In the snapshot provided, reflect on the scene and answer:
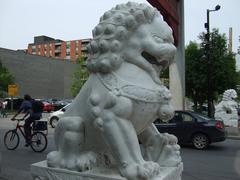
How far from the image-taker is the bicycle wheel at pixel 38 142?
971 cm

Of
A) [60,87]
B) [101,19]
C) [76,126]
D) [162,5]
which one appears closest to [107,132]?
[76,126]

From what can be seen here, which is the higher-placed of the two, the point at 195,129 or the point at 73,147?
the point at 73,147

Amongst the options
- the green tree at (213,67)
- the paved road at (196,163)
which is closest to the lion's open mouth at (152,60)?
the paved road at (196,163)

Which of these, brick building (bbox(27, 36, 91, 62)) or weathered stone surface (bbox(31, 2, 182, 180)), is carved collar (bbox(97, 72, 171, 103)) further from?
brick building (bbox(27, 36, 91, 62))

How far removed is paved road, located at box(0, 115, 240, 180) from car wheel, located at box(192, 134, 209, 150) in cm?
23

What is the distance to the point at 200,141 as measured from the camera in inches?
429

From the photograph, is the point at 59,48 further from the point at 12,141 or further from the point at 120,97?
the point at 120,97

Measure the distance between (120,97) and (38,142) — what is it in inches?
309

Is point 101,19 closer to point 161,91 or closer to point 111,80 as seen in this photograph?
point 111,80

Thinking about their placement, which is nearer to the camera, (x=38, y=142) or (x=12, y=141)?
(x=38, y=142)

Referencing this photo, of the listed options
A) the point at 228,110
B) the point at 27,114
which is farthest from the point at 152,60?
the point at 228,110

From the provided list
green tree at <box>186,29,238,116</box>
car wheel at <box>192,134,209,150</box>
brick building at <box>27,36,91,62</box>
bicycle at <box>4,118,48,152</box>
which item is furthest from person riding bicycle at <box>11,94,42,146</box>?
brick building at <box>27,36,91,62</box>

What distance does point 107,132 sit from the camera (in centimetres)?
238

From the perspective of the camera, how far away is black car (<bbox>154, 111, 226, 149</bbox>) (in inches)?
428
